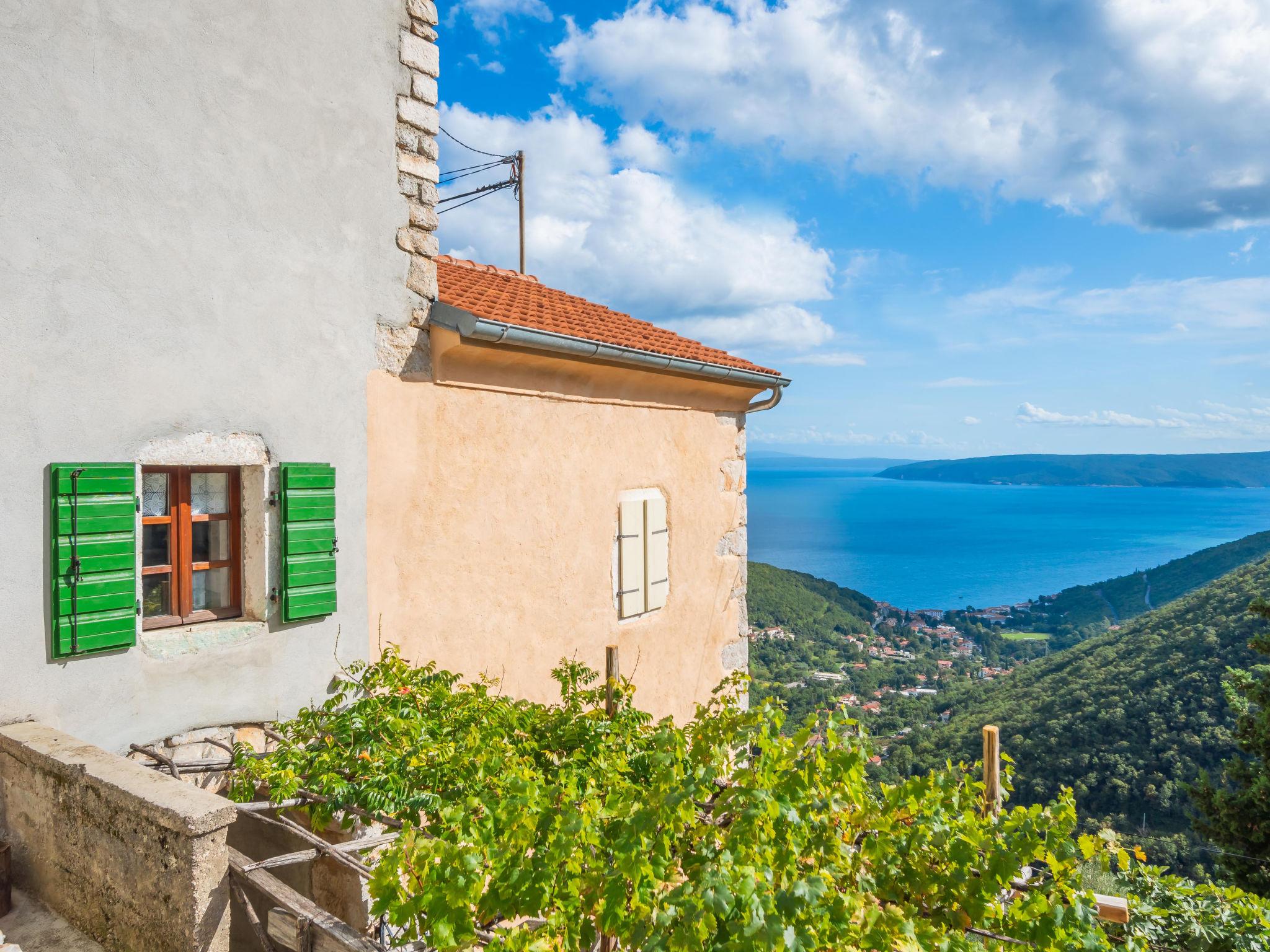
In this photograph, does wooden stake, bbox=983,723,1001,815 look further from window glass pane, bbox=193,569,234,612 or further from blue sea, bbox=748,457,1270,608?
blue sea, bbox=748,457,1270,608

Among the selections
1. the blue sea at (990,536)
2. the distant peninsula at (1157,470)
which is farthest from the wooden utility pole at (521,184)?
the distant peninsula at (1157,470)

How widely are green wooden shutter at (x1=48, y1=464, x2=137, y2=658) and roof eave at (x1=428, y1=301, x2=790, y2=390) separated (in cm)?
194

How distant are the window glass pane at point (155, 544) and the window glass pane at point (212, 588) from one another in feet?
0.68

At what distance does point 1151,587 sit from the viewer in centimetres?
5328

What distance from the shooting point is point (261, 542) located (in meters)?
4.18

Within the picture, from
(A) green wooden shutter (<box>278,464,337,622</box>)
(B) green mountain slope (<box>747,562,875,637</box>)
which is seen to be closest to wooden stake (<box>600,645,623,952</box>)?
(A) green wooden shutter (<box>278,464,337,622</box>)

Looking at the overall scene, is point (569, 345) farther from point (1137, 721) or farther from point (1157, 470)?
point (1157, 470)

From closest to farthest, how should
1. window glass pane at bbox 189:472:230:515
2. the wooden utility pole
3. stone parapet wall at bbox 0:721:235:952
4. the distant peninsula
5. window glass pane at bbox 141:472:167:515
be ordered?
stone parapet wall at bbox 0:721:235:952
window glass pane at bbox 141:472:167:515
window glass pane at bbox 189:472:230:515
the wooden utility pole
the distant peninsula

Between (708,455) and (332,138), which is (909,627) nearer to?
(708,455)

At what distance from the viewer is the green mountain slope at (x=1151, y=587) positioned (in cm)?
4403

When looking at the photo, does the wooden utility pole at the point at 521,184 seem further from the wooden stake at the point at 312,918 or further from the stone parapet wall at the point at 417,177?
the wooden stake at the point at 312,918

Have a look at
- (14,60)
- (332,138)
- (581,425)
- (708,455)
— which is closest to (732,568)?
(708,455)

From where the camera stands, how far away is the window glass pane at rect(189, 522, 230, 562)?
416 cm

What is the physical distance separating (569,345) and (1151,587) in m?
60.6
